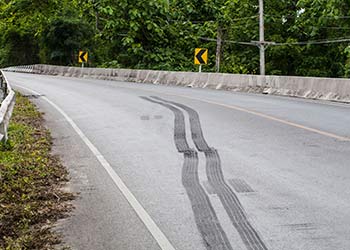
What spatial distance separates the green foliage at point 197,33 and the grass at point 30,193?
2828cm

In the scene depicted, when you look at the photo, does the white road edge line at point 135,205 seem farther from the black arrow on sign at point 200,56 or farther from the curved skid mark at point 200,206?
the black arrow on sign at point 200,56

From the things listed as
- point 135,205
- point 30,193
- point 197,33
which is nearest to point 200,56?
point 197,33

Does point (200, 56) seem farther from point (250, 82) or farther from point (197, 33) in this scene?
point (197, 33)

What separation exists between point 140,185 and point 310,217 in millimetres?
2297

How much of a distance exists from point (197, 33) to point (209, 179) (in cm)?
4111

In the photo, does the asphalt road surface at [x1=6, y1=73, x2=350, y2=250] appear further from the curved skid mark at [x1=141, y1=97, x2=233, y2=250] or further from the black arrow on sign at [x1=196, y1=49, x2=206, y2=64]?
the black arrow on sign at [x1=196, y1=49, x2=206, y2=64]

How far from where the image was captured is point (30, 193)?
6.75 metres

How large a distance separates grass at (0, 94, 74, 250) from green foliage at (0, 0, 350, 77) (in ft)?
92.8

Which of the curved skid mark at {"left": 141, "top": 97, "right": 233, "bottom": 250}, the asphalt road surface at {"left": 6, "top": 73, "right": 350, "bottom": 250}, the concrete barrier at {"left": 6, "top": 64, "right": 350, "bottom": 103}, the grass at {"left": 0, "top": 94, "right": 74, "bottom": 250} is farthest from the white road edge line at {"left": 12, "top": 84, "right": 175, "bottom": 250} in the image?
the concrete barrier at {"left": 6, "top": 64, "right": 350, "bottom": 103}

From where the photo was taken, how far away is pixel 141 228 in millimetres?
5359

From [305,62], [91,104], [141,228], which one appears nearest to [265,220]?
[141,228]

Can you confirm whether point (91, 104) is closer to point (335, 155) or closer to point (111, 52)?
point (335, 155)

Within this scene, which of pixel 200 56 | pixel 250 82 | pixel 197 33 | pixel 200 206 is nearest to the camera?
pixel 200 206

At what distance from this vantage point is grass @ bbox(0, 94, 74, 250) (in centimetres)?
527
